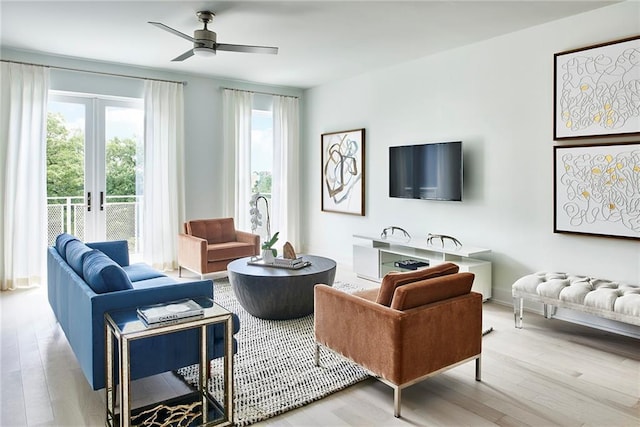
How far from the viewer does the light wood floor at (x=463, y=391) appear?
242 cm

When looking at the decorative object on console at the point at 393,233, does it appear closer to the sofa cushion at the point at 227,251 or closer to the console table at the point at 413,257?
the console table at the point at 413,257

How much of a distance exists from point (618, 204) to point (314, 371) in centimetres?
283

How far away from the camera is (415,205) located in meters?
5.55

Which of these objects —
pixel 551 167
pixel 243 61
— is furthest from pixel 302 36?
pixel 551 167

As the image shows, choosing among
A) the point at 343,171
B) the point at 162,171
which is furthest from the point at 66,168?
the point at 343,171

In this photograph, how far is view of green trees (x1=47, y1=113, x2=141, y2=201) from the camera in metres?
5.51

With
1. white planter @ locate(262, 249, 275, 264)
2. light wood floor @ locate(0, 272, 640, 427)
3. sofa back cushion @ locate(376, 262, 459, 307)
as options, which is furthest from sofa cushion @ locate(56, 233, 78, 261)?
sofa back cushion @ locate(376, 262, 459, 307)

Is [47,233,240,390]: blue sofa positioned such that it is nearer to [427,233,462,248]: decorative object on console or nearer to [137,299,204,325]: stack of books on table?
[137,299,204,325]: stack of books on table

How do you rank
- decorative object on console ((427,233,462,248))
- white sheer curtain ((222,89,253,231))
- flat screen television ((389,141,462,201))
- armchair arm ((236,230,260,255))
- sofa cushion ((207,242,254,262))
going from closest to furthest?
1. decorative object on console ((427,233,462,248))
2. flat screen television ((389,141,462,201))
3. sofa cushion ((207,242,254,262))
4. armchair arm ((236,230,260,255))
5. white sheer curtain ((222,89,253,231))

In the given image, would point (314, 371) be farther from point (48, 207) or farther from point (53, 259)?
point (48, 207)

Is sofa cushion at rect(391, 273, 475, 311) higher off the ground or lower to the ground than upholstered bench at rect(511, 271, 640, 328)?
higher

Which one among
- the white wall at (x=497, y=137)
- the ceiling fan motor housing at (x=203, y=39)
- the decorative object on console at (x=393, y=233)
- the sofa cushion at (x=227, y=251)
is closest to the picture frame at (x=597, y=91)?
the white wall at (x=497, y=137)

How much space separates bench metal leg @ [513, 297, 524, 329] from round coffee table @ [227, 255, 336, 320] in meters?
1.64

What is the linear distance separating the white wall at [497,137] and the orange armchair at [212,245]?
1.74m
